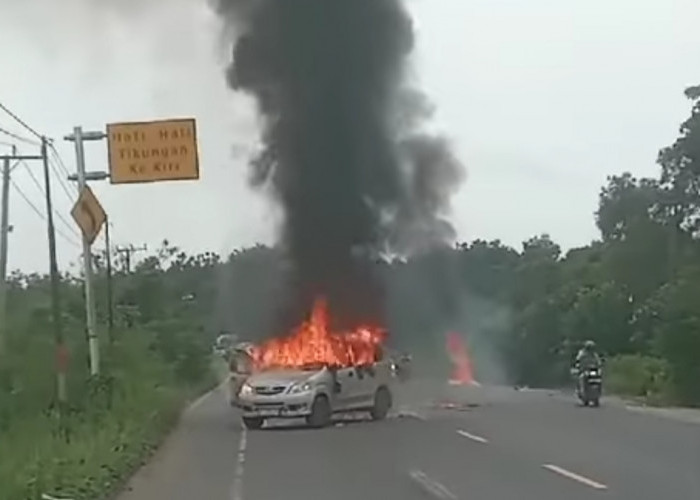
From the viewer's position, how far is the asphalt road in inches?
621

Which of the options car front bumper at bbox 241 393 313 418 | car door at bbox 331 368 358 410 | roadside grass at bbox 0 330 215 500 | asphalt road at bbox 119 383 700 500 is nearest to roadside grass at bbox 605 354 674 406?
asphalt road at bbox 119 383 700 500

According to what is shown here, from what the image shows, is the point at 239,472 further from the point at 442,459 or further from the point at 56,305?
the point at 56,305

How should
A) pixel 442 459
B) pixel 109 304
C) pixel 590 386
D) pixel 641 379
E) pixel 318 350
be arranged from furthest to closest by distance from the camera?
pixel 641 379, pixel 109 304, pixel 590 386, pixel 318 350, pixel 442 459

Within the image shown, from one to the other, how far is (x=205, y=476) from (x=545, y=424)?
9574mm

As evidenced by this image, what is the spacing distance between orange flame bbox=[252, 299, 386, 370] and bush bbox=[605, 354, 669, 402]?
358 inches

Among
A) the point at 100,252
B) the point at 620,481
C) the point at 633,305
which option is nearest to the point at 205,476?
the point at 620,481

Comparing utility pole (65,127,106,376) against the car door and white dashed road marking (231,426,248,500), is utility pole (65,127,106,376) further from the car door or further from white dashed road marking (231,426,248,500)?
the car door

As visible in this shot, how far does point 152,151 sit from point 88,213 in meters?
4.59

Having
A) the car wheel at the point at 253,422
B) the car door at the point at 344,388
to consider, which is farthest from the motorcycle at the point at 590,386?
the car wheel at the point at 253,422

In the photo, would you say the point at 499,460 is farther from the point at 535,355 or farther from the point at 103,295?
the point at 535,355

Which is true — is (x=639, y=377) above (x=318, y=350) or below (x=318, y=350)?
below

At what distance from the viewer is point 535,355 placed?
6662cm

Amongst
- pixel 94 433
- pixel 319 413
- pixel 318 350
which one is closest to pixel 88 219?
pixel 94 433

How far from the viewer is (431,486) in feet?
52.7
